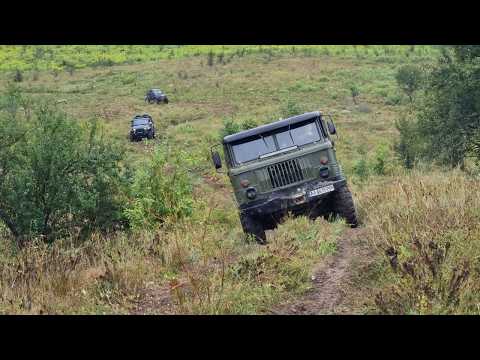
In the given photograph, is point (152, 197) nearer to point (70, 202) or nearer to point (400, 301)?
point (70, 202)

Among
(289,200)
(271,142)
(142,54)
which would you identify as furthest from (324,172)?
(142,54)

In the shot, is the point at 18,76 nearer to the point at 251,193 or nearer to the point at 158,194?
the point at 158,194

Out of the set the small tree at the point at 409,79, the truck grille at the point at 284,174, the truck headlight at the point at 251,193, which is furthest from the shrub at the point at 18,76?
the truck grille at the point at 284,174

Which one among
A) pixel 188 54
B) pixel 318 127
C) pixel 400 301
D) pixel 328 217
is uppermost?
pixel 188 54

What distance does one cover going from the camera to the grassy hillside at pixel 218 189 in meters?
5.54

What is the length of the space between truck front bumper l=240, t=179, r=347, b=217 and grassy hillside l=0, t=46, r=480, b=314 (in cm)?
41

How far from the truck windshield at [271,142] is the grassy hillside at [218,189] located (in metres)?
1.44

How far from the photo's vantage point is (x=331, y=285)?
5.93m

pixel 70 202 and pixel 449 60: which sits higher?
pixel 449 60

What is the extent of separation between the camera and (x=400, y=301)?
185 inches

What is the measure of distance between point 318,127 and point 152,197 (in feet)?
11.4

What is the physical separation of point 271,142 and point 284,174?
0.64m
